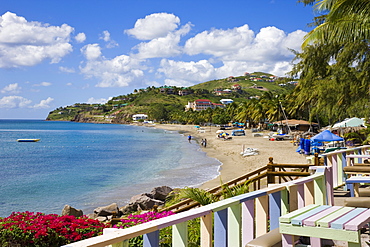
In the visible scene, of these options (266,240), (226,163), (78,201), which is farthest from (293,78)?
(266,240)

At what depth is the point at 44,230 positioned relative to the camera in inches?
278

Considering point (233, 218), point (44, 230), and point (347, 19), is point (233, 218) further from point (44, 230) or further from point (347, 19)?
point (347, 19)

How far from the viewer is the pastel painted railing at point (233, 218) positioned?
78.5 inches

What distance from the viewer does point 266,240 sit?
2.79 m

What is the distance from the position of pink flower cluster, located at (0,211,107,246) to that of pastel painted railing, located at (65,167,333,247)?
492 centimetres

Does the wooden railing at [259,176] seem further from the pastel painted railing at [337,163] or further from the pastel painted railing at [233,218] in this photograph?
the pastel painted railing at [233,218]

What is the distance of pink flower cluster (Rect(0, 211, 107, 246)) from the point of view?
6.99 metres

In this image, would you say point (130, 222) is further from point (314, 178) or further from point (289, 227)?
point (289, 227)

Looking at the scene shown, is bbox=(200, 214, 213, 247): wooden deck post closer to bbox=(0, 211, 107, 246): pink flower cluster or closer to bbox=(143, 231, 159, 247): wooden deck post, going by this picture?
bbox=(143, 231, 159, 247): wooden deck post

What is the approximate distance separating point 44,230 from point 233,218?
18.0 ft

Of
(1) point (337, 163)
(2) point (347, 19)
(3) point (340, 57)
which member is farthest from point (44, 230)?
(3) point (340, 57)

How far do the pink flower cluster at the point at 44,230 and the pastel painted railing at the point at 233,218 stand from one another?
16.2ft

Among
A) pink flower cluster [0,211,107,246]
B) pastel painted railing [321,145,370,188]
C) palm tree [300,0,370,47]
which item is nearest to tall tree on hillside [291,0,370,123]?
palm tree [300,0,370,47]

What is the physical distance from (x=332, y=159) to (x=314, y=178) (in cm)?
367
